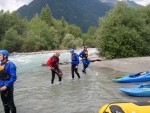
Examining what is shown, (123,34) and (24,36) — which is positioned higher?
(24,36)

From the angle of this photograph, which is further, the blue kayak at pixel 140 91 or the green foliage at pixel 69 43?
the green foliage at pixel 69 43

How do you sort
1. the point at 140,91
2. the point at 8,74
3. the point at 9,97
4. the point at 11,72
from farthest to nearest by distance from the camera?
the point at 140,91 → the point at 9,97 → the point at 8,74 → the point at 11,72

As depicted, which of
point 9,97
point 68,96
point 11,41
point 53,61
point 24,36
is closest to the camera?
point 9,97

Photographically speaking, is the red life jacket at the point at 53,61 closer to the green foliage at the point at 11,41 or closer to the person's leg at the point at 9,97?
the person's leg at the point at 9,97

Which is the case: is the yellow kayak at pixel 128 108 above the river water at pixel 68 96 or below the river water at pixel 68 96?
above

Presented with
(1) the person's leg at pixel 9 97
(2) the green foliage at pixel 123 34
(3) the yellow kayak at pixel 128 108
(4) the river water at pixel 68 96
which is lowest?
(4) the river water at pixel 68 96

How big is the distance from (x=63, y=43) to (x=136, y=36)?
1918 inches

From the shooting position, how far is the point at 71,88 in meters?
13.8

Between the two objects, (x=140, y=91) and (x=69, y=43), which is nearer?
(x=140, y=91)

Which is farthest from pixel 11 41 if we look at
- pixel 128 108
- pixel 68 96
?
pixel 128 108

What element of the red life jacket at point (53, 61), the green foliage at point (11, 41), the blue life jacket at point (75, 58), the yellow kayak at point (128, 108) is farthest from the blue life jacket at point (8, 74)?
the green foliage at point (11, 41)

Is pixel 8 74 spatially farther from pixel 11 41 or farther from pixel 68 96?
pixel 11 41

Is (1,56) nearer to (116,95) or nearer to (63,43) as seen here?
(116,95)

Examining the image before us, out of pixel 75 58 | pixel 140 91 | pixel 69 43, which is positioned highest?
pixel 69 43
